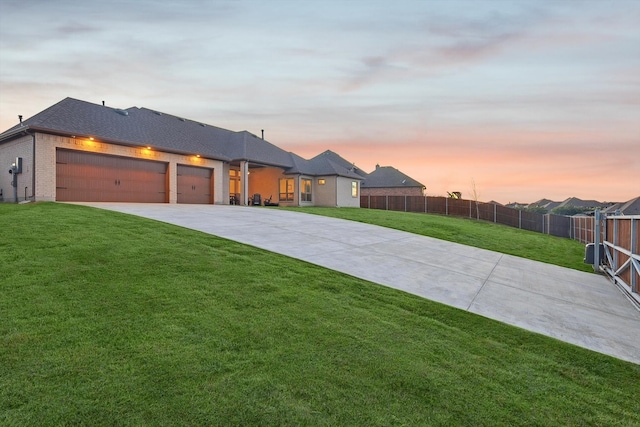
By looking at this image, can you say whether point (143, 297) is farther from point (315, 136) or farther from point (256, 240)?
point (315, 136)

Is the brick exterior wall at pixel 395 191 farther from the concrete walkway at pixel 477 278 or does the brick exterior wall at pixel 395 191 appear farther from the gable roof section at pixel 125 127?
the concrete walkway at pixel 477 278

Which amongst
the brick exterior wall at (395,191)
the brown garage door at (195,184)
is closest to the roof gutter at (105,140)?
the brown garage door at (195,184)

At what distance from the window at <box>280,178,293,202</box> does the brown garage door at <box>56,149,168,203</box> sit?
32.0 ft

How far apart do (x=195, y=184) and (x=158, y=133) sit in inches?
146

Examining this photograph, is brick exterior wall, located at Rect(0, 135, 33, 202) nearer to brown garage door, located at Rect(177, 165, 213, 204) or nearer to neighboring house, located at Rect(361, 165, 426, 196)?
brown garage door, located at Rect(177, 165, 213, 204)

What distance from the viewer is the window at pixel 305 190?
Result: 2728 centimetres

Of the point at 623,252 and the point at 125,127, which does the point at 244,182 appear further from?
the point at 623,252

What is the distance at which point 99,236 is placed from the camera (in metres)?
7.19

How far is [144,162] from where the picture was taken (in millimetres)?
18438

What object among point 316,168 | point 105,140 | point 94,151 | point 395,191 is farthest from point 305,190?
point 395,191

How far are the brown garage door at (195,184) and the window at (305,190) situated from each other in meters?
7.93

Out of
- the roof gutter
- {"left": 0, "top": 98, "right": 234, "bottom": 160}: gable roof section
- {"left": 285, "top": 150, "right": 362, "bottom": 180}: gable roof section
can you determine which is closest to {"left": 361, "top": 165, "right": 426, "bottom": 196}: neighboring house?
{"left": 285, "top": 150, "right": 362, "bottom": 180}: gable roof section

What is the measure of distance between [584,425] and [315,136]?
85.4ft

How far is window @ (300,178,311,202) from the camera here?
89.5 ft
